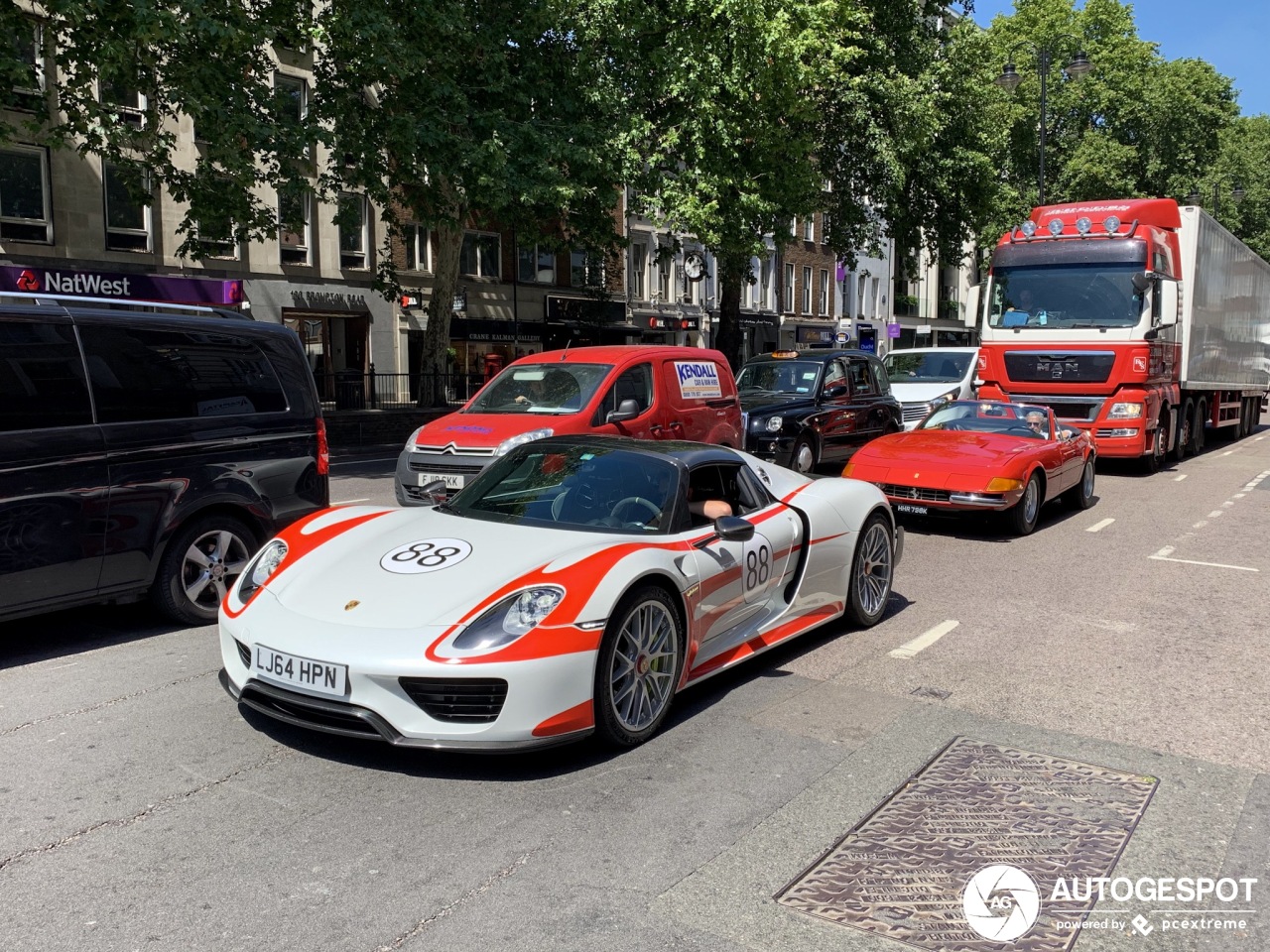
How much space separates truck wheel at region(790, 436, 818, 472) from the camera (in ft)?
47.9

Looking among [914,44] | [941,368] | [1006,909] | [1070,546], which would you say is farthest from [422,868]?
[914,44]

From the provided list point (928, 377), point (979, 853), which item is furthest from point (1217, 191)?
point (979, 853)

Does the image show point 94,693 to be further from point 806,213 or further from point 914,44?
point 914,44

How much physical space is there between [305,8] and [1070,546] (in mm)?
16672

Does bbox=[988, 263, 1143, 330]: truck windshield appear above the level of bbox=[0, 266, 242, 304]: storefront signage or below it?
below

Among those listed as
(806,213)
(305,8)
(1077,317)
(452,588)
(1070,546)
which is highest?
(305,8)

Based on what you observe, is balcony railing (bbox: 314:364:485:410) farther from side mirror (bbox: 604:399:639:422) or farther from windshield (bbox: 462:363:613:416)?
side mirror (bbox: 604:399:639:422)

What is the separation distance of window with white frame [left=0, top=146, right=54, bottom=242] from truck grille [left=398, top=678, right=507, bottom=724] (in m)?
24.8

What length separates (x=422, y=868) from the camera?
137 inches

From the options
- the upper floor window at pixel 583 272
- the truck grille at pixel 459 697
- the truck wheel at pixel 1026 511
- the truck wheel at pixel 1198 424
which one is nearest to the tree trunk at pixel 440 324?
the upper floor window at pixel 583 272

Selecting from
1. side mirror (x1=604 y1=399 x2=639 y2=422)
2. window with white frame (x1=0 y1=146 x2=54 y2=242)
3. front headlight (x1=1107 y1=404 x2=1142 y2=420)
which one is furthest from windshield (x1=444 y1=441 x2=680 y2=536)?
window with white frame (x1=0 y1=146 x2=54 y2=242)

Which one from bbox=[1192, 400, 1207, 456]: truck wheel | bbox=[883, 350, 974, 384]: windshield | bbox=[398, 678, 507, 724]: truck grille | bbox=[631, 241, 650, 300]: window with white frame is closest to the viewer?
bbox=[398, 678, 507, 724]: truck grille

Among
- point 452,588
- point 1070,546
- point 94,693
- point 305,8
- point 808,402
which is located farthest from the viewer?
point 305,8

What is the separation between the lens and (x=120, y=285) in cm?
2447
